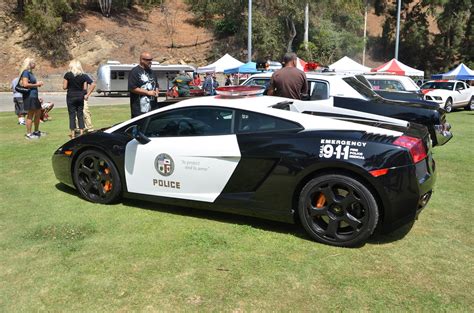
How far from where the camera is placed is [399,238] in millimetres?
4070

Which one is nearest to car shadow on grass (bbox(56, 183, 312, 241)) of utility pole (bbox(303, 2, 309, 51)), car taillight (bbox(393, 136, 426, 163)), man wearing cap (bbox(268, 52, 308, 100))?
car taillight (bbox(393, 136, 426, 163))

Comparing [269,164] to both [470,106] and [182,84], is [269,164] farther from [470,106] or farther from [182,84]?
[182,84]

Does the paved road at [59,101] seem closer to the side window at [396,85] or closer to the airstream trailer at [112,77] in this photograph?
the airstream trailer at [112,77]

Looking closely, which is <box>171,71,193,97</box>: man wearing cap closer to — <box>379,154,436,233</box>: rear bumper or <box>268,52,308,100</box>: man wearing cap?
<box>268,52,308,100</box>: man wearing cap

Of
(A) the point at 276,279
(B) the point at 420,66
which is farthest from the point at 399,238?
(B) the point at 420,66

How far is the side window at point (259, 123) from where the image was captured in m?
4.14

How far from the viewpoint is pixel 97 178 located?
16.7 ft

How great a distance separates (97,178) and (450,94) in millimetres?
17918

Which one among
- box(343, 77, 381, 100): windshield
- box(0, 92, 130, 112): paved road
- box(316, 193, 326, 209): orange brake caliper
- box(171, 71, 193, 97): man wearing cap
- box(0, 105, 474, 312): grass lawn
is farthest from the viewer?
box(171, 71, 193, 97): man wearing cap

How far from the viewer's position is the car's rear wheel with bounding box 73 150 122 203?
16.2ft

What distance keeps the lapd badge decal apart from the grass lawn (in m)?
0.50

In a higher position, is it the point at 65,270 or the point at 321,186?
the point at 321,186

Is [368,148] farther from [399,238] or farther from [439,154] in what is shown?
[439,154]

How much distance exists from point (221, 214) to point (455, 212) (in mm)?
2574
